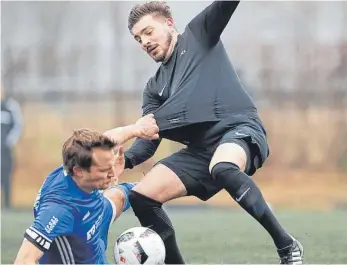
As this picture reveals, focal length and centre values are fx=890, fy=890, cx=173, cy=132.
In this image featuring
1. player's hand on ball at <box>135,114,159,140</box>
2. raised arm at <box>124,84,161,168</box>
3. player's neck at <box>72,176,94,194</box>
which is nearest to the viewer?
player's neck at <box>72,176,94,194</box>

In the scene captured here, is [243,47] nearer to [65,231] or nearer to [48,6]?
[48,6]

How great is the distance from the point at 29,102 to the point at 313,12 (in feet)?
18.6

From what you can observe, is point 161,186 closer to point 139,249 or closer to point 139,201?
point 139,201

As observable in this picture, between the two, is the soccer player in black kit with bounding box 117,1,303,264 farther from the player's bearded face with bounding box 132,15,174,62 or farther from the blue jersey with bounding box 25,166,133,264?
the blue jersey with bounding box 25,166,133,264

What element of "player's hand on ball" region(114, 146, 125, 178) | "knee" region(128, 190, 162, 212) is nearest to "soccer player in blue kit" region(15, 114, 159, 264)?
"player's hand on ball" region(114, 146, 125, 178)

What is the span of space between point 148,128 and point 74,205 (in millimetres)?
843

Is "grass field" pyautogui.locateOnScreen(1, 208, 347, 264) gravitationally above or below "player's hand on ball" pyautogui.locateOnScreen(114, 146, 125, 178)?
below

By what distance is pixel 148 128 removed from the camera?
5047 mm

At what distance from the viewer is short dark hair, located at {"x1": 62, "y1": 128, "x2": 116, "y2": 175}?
4.33 metres

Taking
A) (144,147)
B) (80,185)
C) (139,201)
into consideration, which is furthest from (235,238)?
(80,185)

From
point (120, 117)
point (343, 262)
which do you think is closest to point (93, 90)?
point (120, 117)

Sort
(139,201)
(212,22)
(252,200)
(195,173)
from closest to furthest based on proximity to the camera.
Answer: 1. (252,200)
2. (212,22)
3. (139,201)
4. (195,173)

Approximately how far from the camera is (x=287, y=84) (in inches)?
678

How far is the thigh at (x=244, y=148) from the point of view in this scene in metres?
4.88
